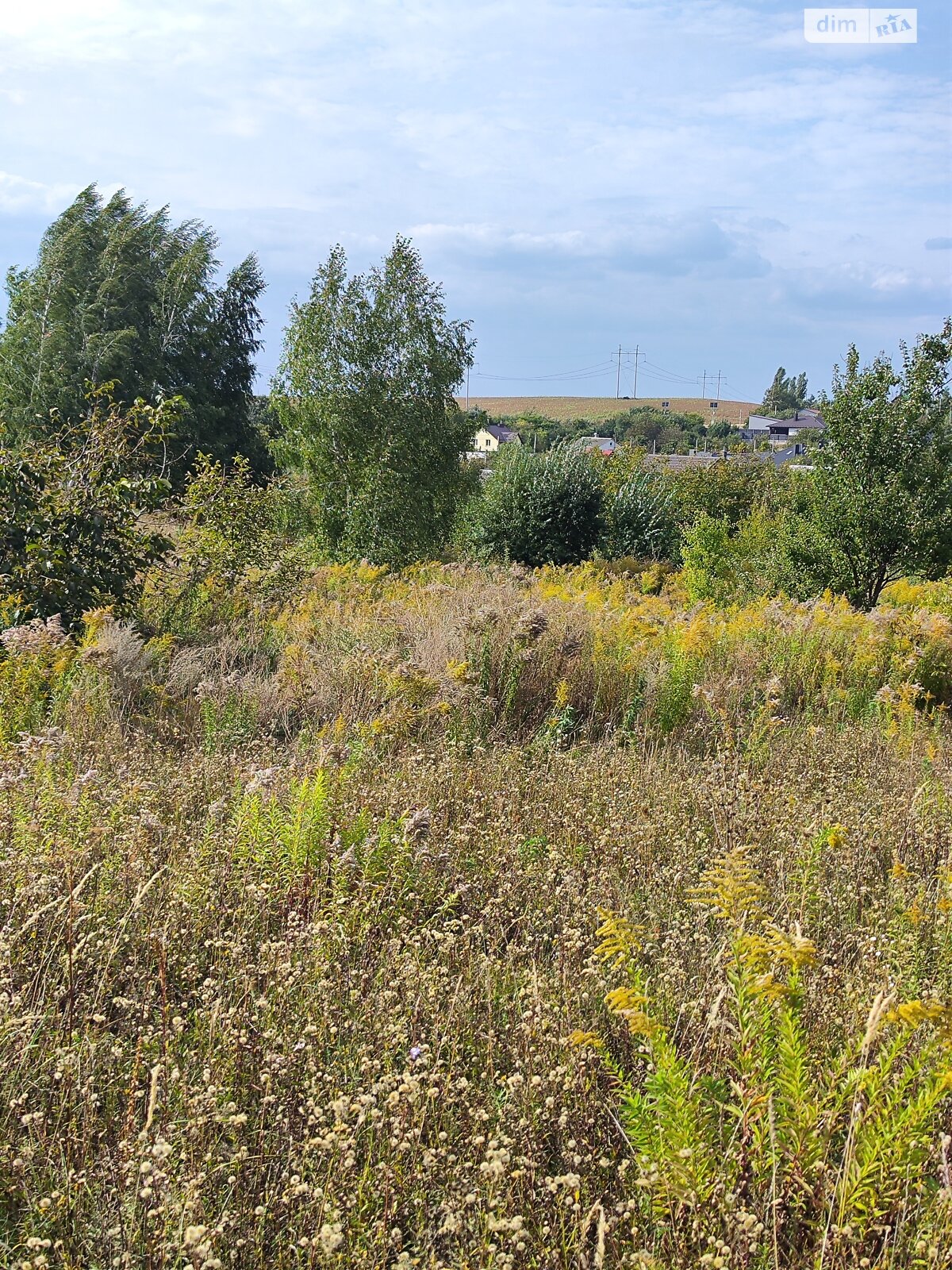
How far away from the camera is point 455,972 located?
3027 mm

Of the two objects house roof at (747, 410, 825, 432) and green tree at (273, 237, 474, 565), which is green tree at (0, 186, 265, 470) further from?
house roof at (747, 410, 825, 432)

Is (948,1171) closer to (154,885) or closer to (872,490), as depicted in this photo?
(154,885)

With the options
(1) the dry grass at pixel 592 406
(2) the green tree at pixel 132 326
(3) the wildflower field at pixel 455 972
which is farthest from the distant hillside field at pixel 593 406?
(3) the wildflower field at pixel 455 972

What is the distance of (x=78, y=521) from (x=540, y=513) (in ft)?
40.4

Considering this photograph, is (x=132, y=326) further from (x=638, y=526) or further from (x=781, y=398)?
(x=781, y=398)

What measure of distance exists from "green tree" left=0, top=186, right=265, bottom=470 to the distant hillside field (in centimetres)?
8988

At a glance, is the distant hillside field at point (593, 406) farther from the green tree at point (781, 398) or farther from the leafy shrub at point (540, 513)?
the leafy shrub at point (540, 513)

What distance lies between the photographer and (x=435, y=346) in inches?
733

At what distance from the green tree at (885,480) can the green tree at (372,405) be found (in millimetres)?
7506

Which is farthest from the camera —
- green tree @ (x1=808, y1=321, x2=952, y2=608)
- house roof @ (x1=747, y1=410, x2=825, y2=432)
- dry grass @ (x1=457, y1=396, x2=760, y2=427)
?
dry grass @ (x1=457, y1=396, x2=760, y2=427)

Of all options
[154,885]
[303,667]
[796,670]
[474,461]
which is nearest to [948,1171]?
[154,885]

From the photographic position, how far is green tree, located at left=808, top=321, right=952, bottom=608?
13.1 m

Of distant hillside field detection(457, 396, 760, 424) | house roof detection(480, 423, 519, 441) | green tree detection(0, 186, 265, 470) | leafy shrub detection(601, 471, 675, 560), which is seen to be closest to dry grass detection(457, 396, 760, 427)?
distant hillside field detection(457, 396, 760, 424)

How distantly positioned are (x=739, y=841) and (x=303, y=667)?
10.5 feet
